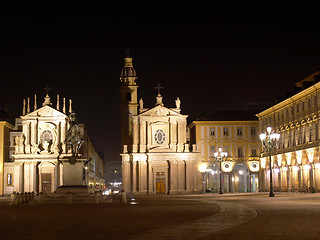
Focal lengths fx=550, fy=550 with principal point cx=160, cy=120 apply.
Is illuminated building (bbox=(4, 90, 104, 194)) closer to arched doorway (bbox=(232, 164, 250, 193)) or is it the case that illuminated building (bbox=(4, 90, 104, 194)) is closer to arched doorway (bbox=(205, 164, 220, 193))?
arched doorway (bbox=(205, 164, 220, 193))

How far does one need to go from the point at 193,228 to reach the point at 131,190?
235 feet

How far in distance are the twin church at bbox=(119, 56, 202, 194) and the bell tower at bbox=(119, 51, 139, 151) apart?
569cm

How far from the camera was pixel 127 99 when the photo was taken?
98.8 meters

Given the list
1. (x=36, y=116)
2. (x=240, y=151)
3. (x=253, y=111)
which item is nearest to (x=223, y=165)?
(x=240, y=151)

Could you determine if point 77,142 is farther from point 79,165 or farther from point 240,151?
point 240,151

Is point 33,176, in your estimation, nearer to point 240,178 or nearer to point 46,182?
point 46,182

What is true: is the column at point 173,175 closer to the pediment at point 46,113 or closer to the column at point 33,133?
the pediment at point 46,113

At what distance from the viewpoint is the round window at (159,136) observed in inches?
3575

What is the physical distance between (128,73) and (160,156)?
1936 centimetres

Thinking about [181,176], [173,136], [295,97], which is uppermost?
[295,97]

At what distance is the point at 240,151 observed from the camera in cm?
9450

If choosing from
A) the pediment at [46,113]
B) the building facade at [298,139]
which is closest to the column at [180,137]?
the building facade at [298,139]

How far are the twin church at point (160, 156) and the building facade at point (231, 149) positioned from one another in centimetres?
331

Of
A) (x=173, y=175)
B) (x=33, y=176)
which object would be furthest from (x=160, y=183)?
(x=33, y=176)
